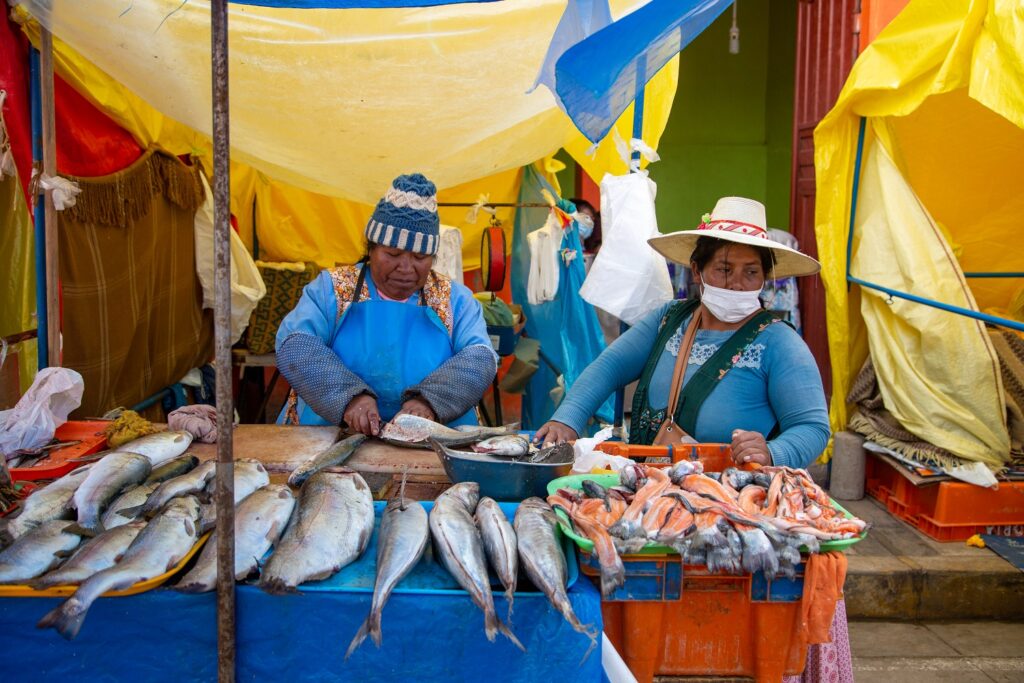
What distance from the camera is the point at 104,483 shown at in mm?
2312

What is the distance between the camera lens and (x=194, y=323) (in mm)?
6660

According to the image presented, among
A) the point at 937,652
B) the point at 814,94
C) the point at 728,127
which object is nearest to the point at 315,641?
the point at 937,652

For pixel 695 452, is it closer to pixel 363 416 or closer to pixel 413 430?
pixel 413 430

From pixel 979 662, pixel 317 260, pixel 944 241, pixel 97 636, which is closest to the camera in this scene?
pixel 97 636

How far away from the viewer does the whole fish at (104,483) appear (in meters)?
2.21

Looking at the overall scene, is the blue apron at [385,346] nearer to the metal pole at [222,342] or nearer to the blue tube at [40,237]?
the blue tube at [40,237]

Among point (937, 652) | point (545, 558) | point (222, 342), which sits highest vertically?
point (222, 342)

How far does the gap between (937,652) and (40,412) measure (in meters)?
4.42

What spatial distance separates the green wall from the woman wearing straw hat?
5898 mm

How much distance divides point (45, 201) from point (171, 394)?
8.83ft

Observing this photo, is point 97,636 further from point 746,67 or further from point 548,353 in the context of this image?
point 746,67

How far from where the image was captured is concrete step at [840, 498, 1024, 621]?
464 cm

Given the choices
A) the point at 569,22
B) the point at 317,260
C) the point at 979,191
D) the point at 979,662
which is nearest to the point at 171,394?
the point at 317,260

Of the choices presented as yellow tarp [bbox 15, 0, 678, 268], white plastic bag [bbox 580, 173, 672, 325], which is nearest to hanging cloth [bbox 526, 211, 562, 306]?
yellow tarp [bbox 15, 0, 678, 268]
